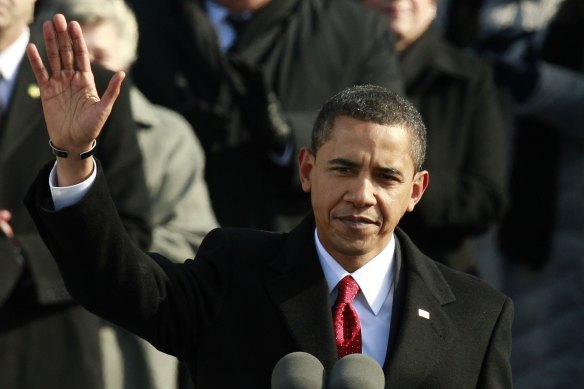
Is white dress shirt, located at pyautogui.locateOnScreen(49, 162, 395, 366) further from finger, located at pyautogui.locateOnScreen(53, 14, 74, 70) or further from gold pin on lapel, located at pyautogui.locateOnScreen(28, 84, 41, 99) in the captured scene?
gold pin on lapel, located at pyautogui.locateOnScreen(28, 84, 41, 99)

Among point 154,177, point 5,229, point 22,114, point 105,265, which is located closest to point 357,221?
point 105,265

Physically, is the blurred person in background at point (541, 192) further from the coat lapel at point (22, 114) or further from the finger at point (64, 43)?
the finger at point (64, 43)

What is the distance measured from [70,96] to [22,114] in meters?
1.95

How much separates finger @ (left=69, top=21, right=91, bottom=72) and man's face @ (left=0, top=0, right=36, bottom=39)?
6.67 feet

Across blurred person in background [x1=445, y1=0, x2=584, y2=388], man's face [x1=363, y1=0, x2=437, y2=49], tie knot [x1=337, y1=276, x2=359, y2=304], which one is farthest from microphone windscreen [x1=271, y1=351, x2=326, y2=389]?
blurred person in background [x1=445, y1=0, x2=584, y2=388]

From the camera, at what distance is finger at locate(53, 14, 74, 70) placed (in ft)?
13.4

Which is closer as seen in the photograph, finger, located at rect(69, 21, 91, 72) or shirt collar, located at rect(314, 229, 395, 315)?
finger, located at rect(69, 21, 91, 72)

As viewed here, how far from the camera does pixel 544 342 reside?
7.99 metres

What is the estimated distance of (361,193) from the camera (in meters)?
4.29

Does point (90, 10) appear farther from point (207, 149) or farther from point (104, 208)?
point (104, 208)

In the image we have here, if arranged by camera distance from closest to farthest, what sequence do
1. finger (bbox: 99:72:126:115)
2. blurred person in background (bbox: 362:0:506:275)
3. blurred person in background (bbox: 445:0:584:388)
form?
1. finger (bbox: 99:72:126:115)
2. blurred person in background (bbox: 362:0:506:275)
3. blurred person in background (bbox: 445:0:584:388)

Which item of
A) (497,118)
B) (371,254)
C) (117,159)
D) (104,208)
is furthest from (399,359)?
(497,118)

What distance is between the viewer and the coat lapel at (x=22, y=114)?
19.6 ft

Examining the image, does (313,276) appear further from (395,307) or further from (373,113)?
(373,113)
